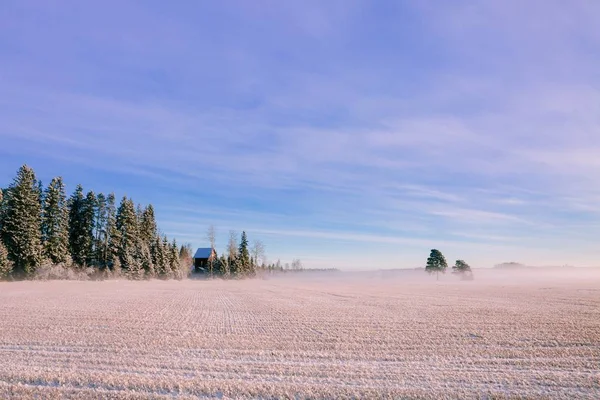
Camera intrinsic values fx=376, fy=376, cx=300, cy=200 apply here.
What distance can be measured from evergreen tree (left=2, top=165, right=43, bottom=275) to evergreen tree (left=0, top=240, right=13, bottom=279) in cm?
141

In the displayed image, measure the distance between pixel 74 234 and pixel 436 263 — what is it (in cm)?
7526

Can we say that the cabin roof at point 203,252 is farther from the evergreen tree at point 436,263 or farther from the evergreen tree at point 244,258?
the evergreen tree at point 436,263

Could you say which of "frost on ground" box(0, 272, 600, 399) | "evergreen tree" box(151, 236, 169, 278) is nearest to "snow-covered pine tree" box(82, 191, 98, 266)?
"evergreen tree" box(151, 236, 169, 278)

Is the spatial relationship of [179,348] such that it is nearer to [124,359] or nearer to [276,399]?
[124,359]

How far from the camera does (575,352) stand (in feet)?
39.6

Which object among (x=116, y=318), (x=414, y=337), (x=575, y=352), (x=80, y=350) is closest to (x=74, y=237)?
(x=116, y=318)

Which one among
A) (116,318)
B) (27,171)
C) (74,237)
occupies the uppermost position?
(27,171)

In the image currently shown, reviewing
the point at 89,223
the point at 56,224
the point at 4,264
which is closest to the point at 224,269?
the point at 89,223

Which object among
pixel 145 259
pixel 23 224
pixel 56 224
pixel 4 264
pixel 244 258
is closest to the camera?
pixel 4 264

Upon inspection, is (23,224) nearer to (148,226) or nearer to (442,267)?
(148,226)

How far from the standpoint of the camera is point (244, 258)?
96250 mm

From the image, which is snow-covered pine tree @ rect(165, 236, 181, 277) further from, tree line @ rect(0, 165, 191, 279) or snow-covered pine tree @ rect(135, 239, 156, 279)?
snow-covered pine tree @ rect(135, 239, 156, 279)

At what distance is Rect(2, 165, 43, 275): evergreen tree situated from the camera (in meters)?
52.0

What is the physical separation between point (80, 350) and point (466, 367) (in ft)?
38.3
